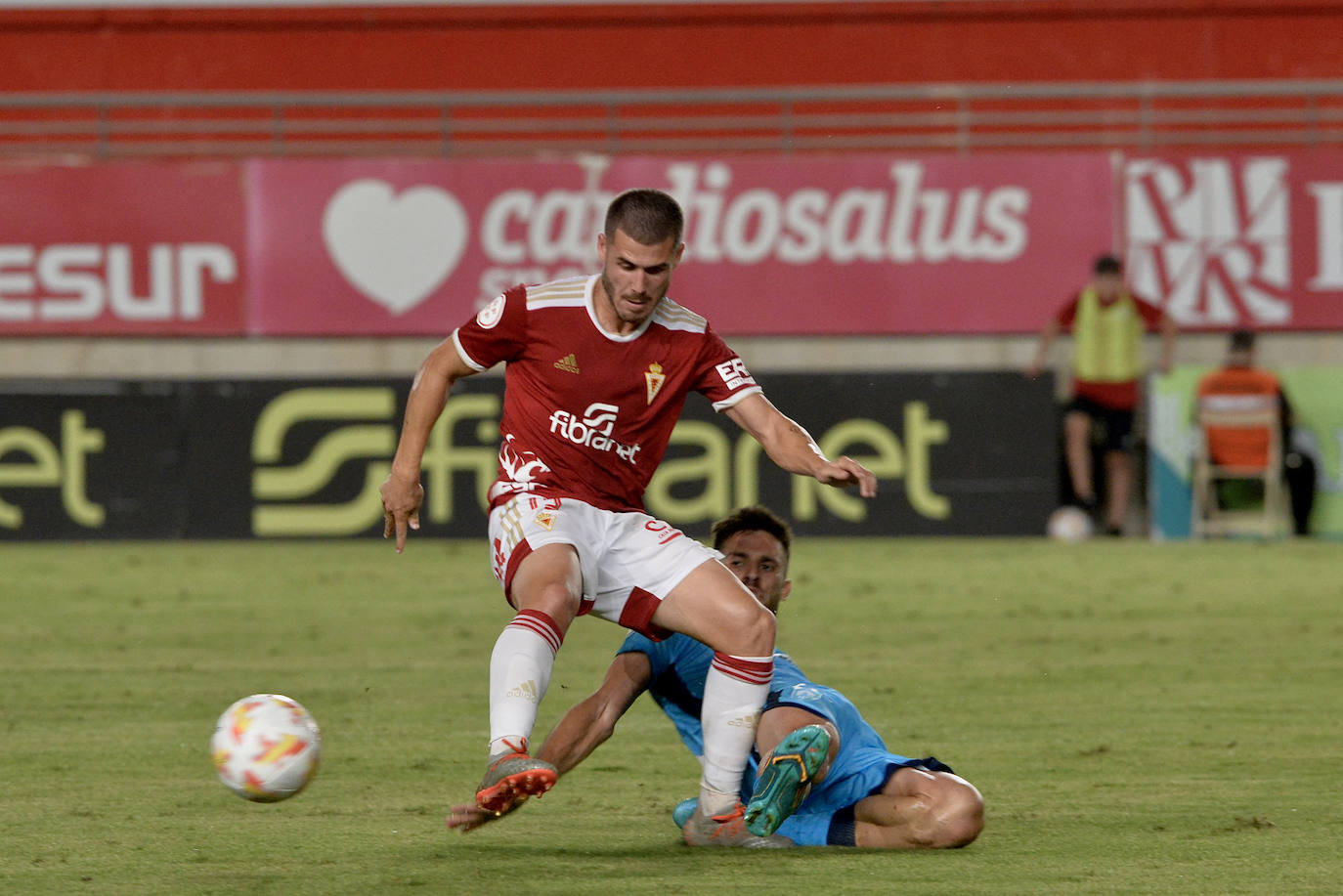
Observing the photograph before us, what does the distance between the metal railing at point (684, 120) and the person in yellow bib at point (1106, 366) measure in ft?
7.36

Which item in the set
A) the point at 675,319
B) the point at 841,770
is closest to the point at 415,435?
the point at 675,319

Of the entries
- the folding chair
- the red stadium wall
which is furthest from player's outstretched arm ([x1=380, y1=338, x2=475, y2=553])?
the red stadium wall

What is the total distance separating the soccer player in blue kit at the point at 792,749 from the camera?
203 inches

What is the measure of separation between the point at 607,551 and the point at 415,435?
2.06ft

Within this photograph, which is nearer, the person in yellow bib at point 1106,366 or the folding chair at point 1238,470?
the folding chair at point 1238,470

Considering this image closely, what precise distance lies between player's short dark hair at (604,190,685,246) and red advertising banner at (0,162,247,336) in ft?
38.7

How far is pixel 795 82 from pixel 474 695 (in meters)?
14.4

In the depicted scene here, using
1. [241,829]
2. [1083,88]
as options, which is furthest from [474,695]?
[1083,88]

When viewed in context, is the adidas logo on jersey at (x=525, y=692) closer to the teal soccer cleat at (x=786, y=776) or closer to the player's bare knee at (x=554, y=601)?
the player's bare knee at (x=554, y=601)

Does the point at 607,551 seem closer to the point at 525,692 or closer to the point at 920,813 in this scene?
the point at 525,692

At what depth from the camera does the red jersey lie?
226 inches

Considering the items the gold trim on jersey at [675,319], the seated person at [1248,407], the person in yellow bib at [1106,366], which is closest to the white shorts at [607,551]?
the gold trim on jersey at [675,319]

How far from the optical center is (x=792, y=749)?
5105 millimetres

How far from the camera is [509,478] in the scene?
5.80 metres
